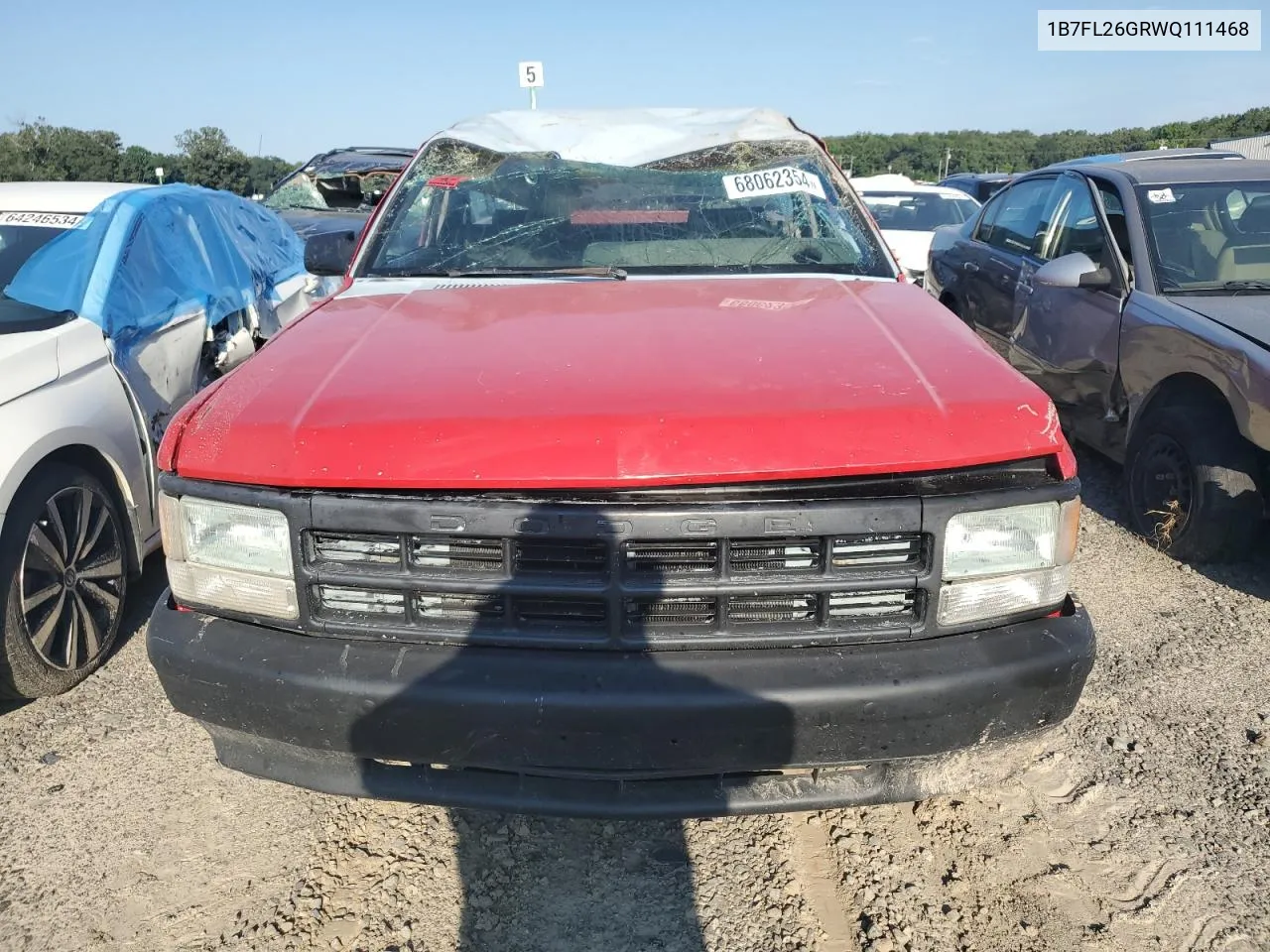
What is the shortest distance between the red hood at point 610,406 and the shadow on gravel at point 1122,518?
191 cm

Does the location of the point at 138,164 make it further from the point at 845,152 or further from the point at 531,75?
the point at 531,75

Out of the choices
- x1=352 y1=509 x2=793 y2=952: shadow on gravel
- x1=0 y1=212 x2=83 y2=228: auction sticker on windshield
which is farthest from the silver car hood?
x1=0 y1=212 x2=83 y2=228: auction sticker on windshield

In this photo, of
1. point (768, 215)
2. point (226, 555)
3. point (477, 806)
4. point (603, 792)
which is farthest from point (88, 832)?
point (768, 215)

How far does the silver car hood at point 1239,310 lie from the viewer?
3744 mm

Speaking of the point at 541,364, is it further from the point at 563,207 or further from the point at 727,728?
the point at 563,207

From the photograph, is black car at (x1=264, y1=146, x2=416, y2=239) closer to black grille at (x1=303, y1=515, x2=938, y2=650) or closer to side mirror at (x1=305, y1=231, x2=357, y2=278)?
side mirror at (x1=305, y1=231, x2=357, y2=278)

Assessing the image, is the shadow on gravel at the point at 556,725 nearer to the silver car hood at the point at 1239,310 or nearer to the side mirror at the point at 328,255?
the side mirror at the point at 328,255

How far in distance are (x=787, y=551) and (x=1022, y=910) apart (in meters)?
1.14

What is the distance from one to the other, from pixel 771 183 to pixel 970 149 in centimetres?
6502

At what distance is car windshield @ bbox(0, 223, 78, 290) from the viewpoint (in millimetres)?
3781

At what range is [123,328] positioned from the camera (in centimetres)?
372

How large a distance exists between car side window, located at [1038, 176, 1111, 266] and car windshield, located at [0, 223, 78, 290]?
489cm

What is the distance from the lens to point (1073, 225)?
5129mm

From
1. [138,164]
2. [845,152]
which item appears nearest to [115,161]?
[138,164]
